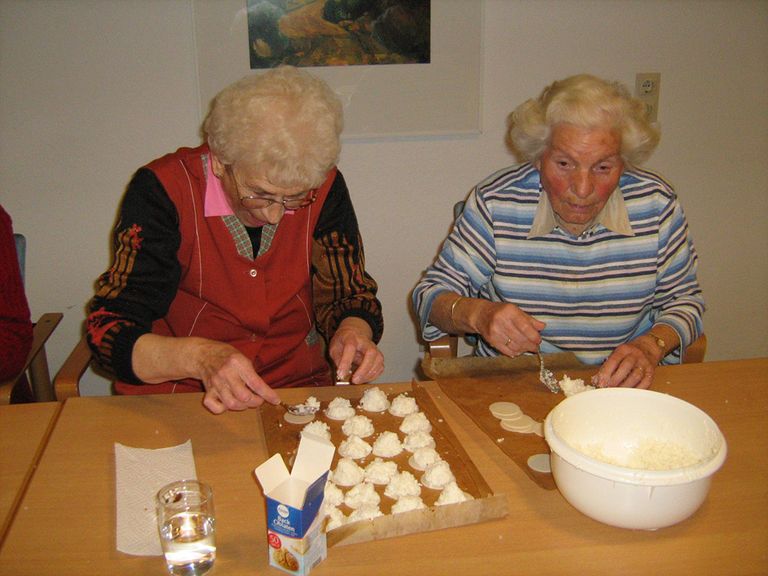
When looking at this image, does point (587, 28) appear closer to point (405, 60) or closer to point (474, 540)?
point (405, 60)

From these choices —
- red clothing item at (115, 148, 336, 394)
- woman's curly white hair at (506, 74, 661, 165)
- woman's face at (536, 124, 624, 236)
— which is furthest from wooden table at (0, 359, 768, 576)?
woman's curly white hair at (506, 74, 661, 165)

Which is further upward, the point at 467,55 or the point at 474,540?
the point at 467,55

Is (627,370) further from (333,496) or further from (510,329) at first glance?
(333,496)

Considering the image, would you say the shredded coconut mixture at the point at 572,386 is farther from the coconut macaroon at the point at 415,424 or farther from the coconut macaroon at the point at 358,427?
the coconut macaroon at the point at 358,427

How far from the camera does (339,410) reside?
1739 millimetres

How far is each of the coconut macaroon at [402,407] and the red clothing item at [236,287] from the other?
55 centimetres

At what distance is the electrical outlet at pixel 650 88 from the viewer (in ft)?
10.3

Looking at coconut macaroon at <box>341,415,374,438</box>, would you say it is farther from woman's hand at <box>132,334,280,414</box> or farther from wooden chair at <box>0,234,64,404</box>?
wooden chair at <box>0,234,64,404</box>

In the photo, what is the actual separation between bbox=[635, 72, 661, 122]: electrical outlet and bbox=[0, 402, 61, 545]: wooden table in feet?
8.78

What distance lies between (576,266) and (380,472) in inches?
40.9

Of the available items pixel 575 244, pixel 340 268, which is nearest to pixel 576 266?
pixel 575 244

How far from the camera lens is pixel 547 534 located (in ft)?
4.35

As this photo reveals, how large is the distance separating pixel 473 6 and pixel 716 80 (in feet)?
3.97

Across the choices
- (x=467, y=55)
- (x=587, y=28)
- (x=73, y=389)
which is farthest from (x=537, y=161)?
(x=73, y=389)
